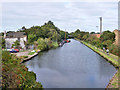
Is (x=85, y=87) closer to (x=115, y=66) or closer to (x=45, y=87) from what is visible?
(x=45, y=87)

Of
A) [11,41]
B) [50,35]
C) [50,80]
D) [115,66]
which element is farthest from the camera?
[50,35]

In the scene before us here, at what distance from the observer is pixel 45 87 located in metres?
11.5

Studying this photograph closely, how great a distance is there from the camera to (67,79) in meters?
13.2

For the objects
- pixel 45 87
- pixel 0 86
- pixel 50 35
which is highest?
pixel 50 35

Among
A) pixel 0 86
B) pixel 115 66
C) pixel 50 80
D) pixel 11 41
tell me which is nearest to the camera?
pixel 0 86

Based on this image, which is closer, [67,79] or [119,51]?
[67,79]

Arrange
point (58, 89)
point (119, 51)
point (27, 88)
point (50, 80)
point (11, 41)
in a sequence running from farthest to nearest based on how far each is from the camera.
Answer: point (11, 41), point (119, 51), point (50, 80), point (58, 89), point (27, 88)

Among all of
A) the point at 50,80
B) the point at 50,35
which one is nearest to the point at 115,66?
the point at 50,80

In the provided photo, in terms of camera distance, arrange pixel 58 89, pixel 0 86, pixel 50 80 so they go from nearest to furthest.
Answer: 1. pixel 0 86
2. pixel 58 89
3. pixel 50 80

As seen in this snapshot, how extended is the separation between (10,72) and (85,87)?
5.92 metres

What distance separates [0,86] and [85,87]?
6.41 meters

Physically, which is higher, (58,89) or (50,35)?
(50,35)

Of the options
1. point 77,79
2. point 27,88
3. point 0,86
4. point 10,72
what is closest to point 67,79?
point 77,79

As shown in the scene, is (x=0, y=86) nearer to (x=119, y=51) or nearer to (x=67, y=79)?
(x=67, y=79)
